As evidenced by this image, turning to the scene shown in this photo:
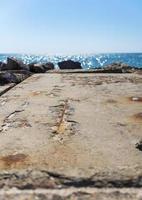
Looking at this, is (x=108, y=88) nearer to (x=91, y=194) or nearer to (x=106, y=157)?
(x=106, y=157)

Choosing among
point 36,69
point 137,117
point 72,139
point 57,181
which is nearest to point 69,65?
point 36,69

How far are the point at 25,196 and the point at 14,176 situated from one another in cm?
18

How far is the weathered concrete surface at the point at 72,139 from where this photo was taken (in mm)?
1547

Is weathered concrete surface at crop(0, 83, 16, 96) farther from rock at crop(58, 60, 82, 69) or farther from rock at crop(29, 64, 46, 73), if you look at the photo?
rock at crop(58, 60, 82, 69)

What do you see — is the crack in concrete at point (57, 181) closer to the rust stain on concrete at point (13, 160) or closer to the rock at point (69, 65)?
the rust stain on concrete at point (13, 160)

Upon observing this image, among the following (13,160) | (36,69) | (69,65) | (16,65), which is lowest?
(69,65)

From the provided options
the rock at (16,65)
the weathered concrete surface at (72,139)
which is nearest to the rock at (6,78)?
the weathered concrete surface at (72,139)

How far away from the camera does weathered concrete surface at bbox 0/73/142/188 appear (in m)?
1.55

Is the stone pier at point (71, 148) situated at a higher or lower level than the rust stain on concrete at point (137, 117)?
higher

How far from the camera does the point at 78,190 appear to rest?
145 centimetres

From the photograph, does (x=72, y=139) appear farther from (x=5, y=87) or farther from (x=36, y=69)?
(x=36, y=69)

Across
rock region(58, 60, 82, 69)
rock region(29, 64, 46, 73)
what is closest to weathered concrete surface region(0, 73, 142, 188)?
rock region(29, 64, 46, 73)

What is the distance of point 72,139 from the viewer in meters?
2.05

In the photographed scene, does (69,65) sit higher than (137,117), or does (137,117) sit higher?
(137,117)
